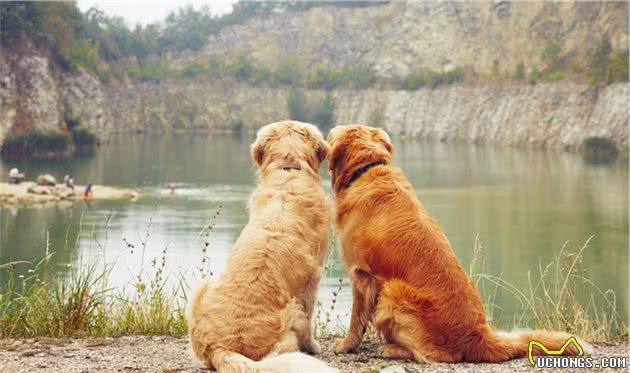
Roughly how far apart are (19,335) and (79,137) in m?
76.6

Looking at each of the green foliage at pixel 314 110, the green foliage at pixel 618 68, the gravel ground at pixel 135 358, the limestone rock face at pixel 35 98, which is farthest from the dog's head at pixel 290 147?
the green foliage at pixel 314 110

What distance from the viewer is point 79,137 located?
81.9 metres

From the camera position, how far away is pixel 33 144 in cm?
7112

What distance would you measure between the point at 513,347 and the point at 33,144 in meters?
69.1

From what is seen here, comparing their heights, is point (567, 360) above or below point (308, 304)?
below

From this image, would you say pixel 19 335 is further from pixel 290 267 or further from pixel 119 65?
pixel 119 65

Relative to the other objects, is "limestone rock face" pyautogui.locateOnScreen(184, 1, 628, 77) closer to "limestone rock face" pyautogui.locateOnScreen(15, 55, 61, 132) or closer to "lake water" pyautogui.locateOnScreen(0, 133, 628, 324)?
"lake water" pyautogui.locateOnScreen(0, 133, 628, 324)

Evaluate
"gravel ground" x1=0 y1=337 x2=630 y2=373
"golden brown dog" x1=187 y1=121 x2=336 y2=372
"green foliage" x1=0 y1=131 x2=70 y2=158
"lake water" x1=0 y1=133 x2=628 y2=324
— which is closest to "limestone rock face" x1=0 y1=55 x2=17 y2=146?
"green foliage" x1=0 y1=131 x2=70 y2=158

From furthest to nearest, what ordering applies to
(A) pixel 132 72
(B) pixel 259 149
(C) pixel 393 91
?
(A) pixel 132 72 < (C) pixel 393 91 < (B) pixel 259 149

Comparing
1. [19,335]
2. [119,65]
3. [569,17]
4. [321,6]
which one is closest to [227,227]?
[19,335]

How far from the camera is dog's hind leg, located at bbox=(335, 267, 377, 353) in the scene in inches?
273

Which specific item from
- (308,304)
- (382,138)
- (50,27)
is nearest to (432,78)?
(50,27)

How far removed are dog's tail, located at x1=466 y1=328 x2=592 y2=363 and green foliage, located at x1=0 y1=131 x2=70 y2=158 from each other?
66.9 meters

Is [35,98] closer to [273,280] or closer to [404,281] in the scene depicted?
[404,281]
